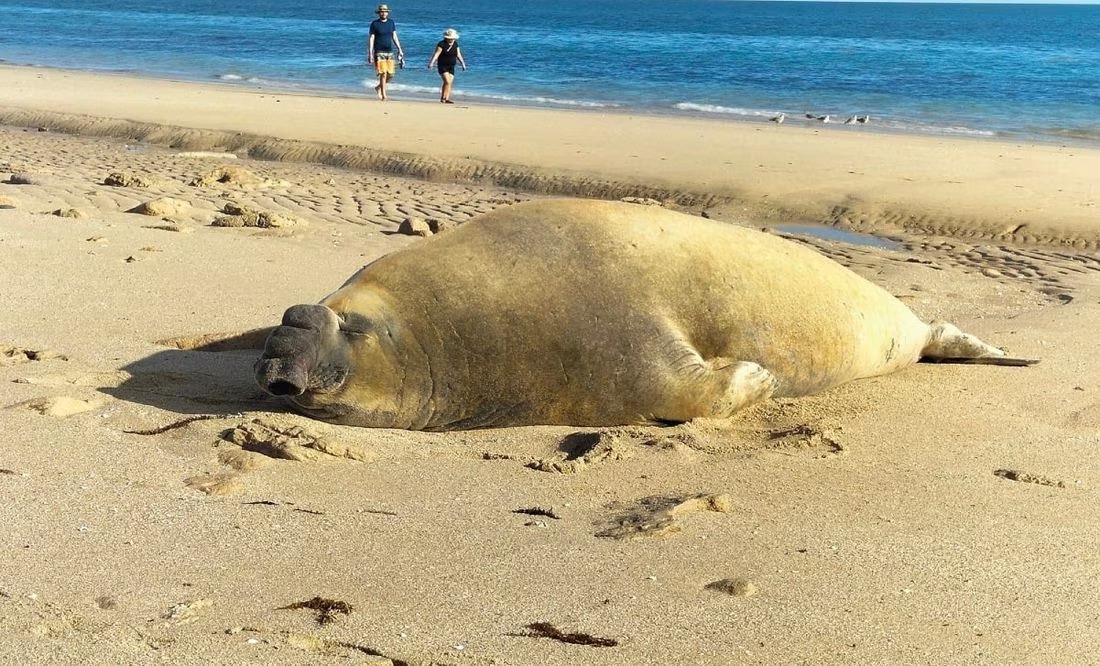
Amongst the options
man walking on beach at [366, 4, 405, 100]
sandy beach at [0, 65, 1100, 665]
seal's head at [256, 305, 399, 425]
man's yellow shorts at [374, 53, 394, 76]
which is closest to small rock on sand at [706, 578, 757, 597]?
sandy beach at [0, 65, 1100, 665]

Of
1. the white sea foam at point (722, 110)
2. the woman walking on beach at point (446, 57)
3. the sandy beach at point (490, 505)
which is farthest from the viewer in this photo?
the white sea foam at point (722, 110)

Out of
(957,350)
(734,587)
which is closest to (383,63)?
(957,350)

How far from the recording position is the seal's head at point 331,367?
13.1 feet

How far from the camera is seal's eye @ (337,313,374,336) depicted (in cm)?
421

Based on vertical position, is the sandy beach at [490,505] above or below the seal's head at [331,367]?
below

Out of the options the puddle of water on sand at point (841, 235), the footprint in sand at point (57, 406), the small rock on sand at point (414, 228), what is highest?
the puddle of water on sand at point (841, 235)

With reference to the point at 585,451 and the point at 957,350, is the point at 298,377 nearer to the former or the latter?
the point at 585,451

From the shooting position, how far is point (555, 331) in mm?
4375

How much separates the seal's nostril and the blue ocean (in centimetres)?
1666

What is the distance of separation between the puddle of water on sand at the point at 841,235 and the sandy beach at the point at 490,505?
5.89 feet

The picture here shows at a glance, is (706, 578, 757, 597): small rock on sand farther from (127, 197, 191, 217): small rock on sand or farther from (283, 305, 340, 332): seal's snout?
(127, 197, 191, 217): small rock on sand

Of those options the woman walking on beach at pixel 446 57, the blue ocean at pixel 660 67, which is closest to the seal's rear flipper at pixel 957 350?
the blue ocean at pixel 660 67

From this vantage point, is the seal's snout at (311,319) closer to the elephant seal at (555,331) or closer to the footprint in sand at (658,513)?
the elephant seal at (555,331)

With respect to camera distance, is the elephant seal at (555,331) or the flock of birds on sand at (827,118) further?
the flock of birds on sand at (827,118)
